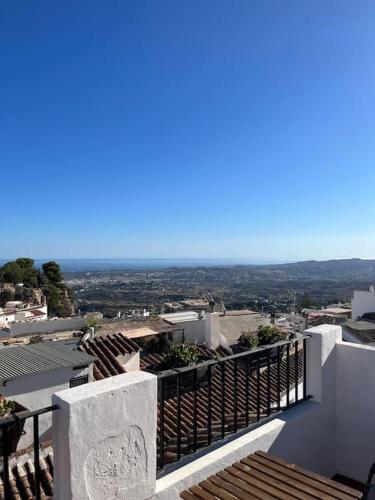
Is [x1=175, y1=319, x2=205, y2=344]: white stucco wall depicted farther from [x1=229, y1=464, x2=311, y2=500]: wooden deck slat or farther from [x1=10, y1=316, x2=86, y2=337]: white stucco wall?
[x1=229, y1=464, x2=311, y2=500]: wooden deck slat

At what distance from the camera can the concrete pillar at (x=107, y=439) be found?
1907 mm

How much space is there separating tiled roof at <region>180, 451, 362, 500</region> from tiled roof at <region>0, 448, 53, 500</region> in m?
2.57

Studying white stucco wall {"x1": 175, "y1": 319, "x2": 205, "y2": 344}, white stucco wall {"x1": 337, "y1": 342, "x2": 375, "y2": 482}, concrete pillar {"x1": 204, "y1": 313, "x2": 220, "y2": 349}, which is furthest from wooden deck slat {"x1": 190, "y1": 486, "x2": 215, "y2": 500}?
white stucco wall {"x1": 175, "y1": 319, "x2": 205, "y2": 344}

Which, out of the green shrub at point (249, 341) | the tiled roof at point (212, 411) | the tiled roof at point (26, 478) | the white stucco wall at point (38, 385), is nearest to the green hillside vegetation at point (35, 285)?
the green shrub at point (249, 341)

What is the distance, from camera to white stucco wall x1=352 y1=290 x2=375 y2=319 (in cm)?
1909

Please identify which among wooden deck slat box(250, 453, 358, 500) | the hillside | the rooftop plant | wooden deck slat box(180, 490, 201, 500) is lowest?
the hillside

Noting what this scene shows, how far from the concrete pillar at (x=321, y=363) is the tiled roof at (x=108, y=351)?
18.4 feet

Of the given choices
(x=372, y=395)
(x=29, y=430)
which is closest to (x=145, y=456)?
(x=372, y=395)

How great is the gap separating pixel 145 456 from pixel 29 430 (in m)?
4.86

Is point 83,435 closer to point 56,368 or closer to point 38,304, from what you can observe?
point 56,368

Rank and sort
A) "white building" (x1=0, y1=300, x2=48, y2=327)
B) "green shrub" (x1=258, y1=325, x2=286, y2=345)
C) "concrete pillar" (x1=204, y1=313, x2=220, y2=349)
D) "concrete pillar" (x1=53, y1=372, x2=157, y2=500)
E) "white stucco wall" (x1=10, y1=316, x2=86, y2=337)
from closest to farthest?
1. "concrete pillar" (x1=53, y1=372, x2=157, y2=500)
2. "green shrub" (x1=258, y1=325, x2=286, y2=345)
3. "concrete pillar" (x1=204, y1=313, x2=220, y2=349)
4. "white stucco wall" (x1=10, y1=316, x2=86, y2=337)
5. "white building" (x1=0, y1=300, x2=48, y2=327)

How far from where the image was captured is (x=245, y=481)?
2496 millimetres

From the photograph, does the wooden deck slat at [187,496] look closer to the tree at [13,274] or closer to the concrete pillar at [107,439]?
the concrete pillar at [107,439]

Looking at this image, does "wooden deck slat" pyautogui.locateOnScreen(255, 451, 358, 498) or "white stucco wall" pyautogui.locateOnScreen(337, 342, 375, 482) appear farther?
"white stucco wall" pyautogui.locateOnScreen(337, 342, 375, 482)
